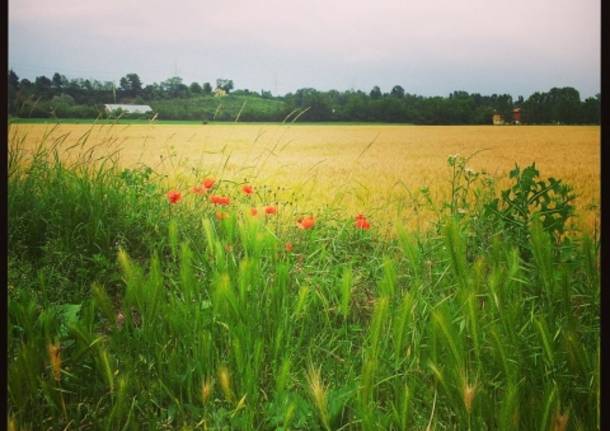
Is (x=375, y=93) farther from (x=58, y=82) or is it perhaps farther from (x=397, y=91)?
(x=58, y=82)

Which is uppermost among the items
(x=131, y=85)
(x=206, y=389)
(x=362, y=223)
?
(x=131, y=85)

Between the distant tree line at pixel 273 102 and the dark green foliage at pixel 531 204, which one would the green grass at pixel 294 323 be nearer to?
the dark green foliage at pixel 531 204

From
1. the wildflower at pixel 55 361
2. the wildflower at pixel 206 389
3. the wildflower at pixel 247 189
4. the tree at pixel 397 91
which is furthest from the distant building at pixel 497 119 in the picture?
the wildflower at pixel 55 361

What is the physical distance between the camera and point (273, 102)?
1914 mm

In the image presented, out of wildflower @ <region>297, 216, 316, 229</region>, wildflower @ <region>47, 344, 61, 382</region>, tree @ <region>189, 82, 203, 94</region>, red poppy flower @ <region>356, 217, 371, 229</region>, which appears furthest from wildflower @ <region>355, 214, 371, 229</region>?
wildflower @ <region>47, 344, 61, 382</region>

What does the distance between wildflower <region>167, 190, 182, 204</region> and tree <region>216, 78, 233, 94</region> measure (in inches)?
12.4

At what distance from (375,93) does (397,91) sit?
2.3 inches

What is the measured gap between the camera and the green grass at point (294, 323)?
172 cm

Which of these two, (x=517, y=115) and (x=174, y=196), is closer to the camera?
(x=517, y=115)

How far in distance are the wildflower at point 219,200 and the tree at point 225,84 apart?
281mm

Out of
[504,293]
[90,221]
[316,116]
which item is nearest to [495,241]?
[504,293]

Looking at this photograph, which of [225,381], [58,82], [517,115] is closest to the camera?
[225,381]

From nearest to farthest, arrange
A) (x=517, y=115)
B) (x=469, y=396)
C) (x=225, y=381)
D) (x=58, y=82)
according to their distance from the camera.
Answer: (x=469, y=396), (x=225, y=381), (x=517, y=115), (x=58, y=82)

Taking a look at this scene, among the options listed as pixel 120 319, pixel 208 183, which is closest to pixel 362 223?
pixel 208 183
